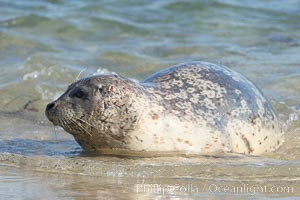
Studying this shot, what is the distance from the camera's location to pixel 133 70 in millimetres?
9320

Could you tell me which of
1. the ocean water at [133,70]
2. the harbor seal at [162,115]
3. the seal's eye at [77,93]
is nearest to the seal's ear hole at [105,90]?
the harbor seal at [162,115]

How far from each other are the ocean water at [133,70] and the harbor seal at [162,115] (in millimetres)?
137

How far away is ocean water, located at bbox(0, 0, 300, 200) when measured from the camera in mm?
5145

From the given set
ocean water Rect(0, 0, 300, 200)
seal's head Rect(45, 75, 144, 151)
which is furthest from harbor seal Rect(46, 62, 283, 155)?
ocean water Rect(0, 0, 300, 200)

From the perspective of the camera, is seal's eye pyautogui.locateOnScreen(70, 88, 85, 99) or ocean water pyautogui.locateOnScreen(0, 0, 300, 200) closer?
ocean water pyautogui.locateOnScreen(0, 0, 300, 200)

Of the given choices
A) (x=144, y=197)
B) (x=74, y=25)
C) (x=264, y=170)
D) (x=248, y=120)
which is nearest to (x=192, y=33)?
(x=74, y=25)

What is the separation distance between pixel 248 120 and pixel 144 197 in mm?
1735

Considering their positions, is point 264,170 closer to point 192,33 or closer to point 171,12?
point 192,33

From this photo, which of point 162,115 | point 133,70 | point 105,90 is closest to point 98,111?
point 105,90

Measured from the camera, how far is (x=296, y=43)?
34.8 ft

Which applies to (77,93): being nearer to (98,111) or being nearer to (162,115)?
(98,111)

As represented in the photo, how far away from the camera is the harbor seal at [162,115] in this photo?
19.2ft

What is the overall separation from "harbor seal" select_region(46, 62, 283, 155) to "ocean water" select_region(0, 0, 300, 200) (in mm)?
137

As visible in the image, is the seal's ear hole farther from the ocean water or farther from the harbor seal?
the ocean water
